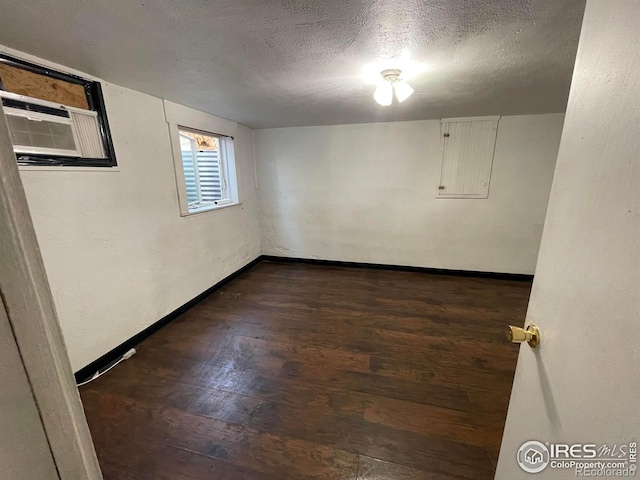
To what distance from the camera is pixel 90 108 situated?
1837mm

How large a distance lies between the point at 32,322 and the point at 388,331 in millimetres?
2332

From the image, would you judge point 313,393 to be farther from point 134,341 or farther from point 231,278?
point 231,278

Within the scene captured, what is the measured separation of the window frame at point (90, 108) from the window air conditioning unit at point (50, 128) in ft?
0.07

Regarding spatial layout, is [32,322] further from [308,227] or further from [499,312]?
[308,227]

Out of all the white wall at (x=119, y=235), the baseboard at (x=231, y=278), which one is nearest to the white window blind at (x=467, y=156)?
the baseboard at (x=231, y=278)

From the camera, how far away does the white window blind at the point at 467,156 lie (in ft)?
10.5

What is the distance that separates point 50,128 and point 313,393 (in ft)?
7.73

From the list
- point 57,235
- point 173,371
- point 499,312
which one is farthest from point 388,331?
point 57,235

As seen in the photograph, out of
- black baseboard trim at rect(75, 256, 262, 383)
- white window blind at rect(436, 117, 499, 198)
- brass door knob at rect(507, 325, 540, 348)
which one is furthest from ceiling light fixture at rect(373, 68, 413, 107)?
black baseboard trim at rect(75, 256, 262, 383)

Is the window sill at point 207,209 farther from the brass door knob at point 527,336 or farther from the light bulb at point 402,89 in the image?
the brass door knob at point 527,336

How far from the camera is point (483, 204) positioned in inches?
134

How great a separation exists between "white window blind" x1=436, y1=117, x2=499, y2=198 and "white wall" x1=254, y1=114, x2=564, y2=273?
3.4 inches

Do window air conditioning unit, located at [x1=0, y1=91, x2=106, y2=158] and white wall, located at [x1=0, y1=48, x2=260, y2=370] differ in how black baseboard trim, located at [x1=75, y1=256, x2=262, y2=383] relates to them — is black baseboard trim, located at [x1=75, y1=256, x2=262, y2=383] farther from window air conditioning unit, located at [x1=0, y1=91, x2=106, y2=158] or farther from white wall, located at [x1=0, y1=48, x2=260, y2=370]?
window air conditioning unit, located at [x1=0, y1=91, x2=106, y2=158]

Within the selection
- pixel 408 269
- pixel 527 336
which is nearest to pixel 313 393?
pixel 527 336
